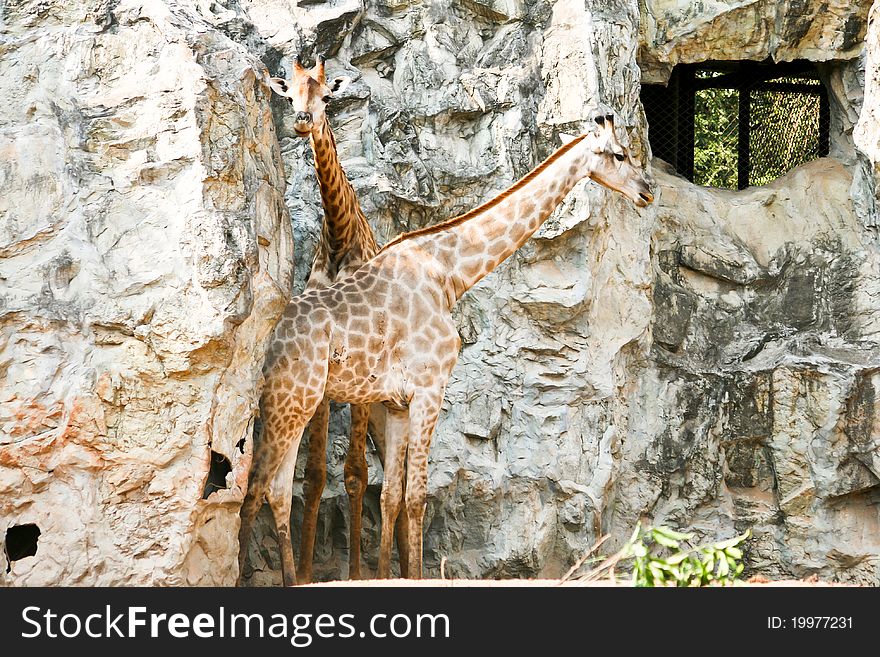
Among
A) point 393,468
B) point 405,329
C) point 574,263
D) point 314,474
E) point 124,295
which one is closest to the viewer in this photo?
point 124,295

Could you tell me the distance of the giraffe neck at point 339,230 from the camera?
8.08m

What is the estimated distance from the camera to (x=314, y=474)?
26.8ft

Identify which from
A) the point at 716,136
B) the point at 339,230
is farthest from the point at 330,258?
the point at 716,136

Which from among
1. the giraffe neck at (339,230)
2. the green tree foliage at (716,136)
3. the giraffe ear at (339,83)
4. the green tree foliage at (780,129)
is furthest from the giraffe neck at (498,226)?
the green tree foliage at (716,136)

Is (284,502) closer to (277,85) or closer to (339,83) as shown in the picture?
(277,85)

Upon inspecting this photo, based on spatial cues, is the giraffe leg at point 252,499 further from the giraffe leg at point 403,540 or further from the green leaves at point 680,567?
the green leaves at point 680,567

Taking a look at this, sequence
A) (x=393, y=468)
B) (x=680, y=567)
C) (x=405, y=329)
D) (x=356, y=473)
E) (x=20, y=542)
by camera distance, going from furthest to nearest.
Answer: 1. (x=356, y=473)
2. (x=393, y=468)
3. (x=405, y=329)
4. (x=20, y=542)
5. (x=680, y=567)

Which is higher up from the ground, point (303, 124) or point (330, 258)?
point (303, 124)

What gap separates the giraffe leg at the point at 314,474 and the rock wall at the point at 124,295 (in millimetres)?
1174

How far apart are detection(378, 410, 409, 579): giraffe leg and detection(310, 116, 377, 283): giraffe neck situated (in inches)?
44.8

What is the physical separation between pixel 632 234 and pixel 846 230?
1967 millimetres

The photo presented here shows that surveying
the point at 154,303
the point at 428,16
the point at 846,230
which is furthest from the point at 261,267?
the point at 846,230

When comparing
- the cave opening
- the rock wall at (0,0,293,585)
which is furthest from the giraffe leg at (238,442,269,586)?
the cave opening

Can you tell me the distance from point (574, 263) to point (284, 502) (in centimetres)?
342
